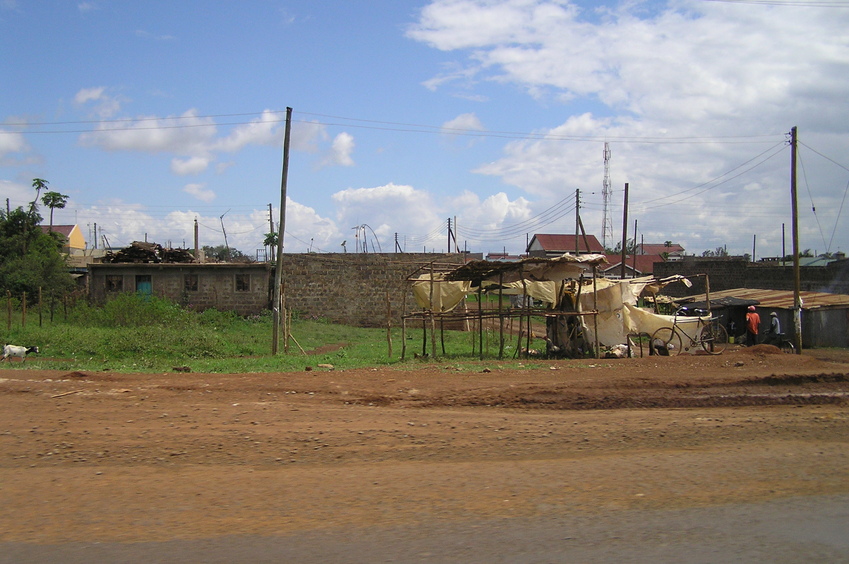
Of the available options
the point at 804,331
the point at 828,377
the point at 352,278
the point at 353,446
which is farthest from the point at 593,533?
the point at 352,278

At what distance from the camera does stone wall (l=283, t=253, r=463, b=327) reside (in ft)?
116

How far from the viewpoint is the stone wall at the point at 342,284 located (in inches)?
1398

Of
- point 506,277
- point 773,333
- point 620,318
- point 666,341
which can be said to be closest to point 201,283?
point 506,277

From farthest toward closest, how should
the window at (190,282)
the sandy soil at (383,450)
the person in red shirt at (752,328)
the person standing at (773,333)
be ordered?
the window at (190,282), the person standing at (773,333), the person in red shirt at (752,328), the sandy soil at (383,450)

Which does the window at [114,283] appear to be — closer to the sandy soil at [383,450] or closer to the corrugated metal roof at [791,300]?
the sandy soil at [383,450]

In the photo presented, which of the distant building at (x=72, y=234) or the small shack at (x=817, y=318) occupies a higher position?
the distant building at (x=72, y=234)

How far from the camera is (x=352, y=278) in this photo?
35.7 meters

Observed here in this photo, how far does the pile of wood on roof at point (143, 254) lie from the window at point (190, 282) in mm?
2661

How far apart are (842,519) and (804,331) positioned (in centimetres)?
2236

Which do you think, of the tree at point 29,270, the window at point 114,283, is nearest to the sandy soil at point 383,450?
the window at point 114,283

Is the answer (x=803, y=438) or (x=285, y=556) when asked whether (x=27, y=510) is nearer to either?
(x=285, y=556)

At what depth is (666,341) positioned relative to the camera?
65.7 ft

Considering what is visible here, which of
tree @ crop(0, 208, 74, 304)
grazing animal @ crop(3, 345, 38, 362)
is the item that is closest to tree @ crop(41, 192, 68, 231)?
tree @ crop(0, 208, 74, 304)

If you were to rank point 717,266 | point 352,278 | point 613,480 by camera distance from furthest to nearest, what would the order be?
point 717,266, point 352,278, point 613,480
